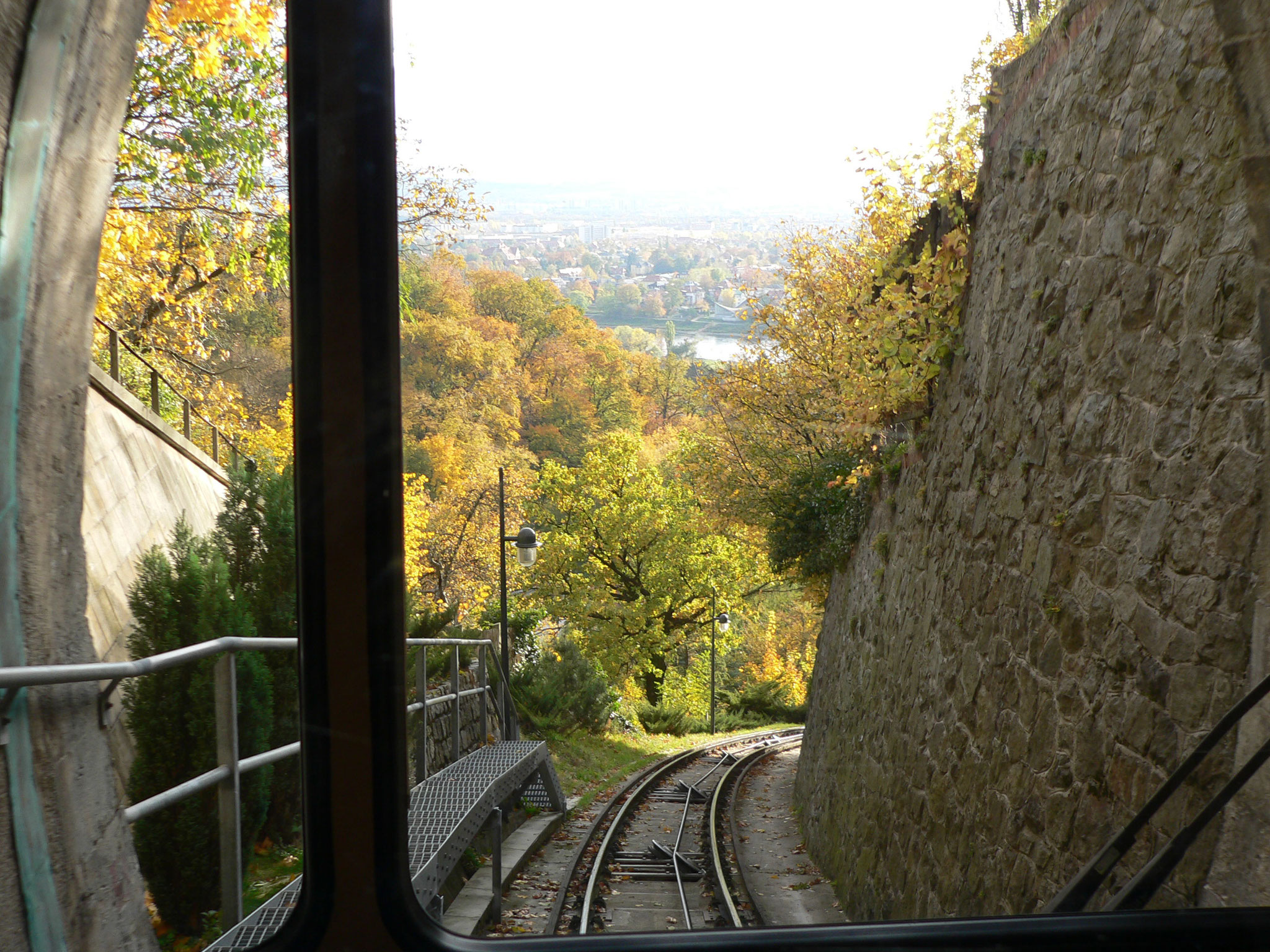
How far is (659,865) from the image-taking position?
840cm

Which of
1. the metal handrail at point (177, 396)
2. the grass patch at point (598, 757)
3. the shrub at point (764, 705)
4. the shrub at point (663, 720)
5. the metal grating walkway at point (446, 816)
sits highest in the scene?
the metal handrail at point (177, 396)

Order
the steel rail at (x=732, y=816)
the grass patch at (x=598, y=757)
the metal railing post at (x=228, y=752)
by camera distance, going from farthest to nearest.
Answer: the grass patch at (x=598, y=757)
the steel rail at (x=732, y=816)
the metal railing post at (x=228, y=752)

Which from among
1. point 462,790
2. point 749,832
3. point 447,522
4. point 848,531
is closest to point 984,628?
point 462,790

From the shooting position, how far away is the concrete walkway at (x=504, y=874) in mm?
5719

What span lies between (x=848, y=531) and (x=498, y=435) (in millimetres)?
3967

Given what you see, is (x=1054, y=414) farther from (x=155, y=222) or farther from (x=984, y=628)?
(x=155, y=222)

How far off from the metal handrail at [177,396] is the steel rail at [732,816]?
2.65 metres

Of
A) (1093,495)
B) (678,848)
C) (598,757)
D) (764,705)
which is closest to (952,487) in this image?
(1093,495)

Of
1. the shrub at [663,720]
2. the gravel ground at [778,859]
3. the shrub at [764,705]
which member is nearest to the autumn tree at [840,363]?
the gravel ground at [778,859]

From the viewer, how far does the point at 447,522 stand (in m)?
11.0

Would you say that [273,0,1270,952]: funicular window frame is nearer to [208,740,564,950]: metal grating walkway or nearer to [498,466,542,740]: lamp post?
[208,740,564,950]: metal grating walkway

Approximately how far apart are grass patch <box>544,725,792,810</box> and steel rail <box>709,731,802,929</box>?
1500 mm

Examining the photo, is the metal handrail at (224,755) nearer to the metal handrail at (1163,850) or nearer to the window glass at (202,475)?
the window glass at (202,475)

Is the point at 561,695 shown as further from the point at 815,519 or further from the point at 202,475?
the point at 202,475
